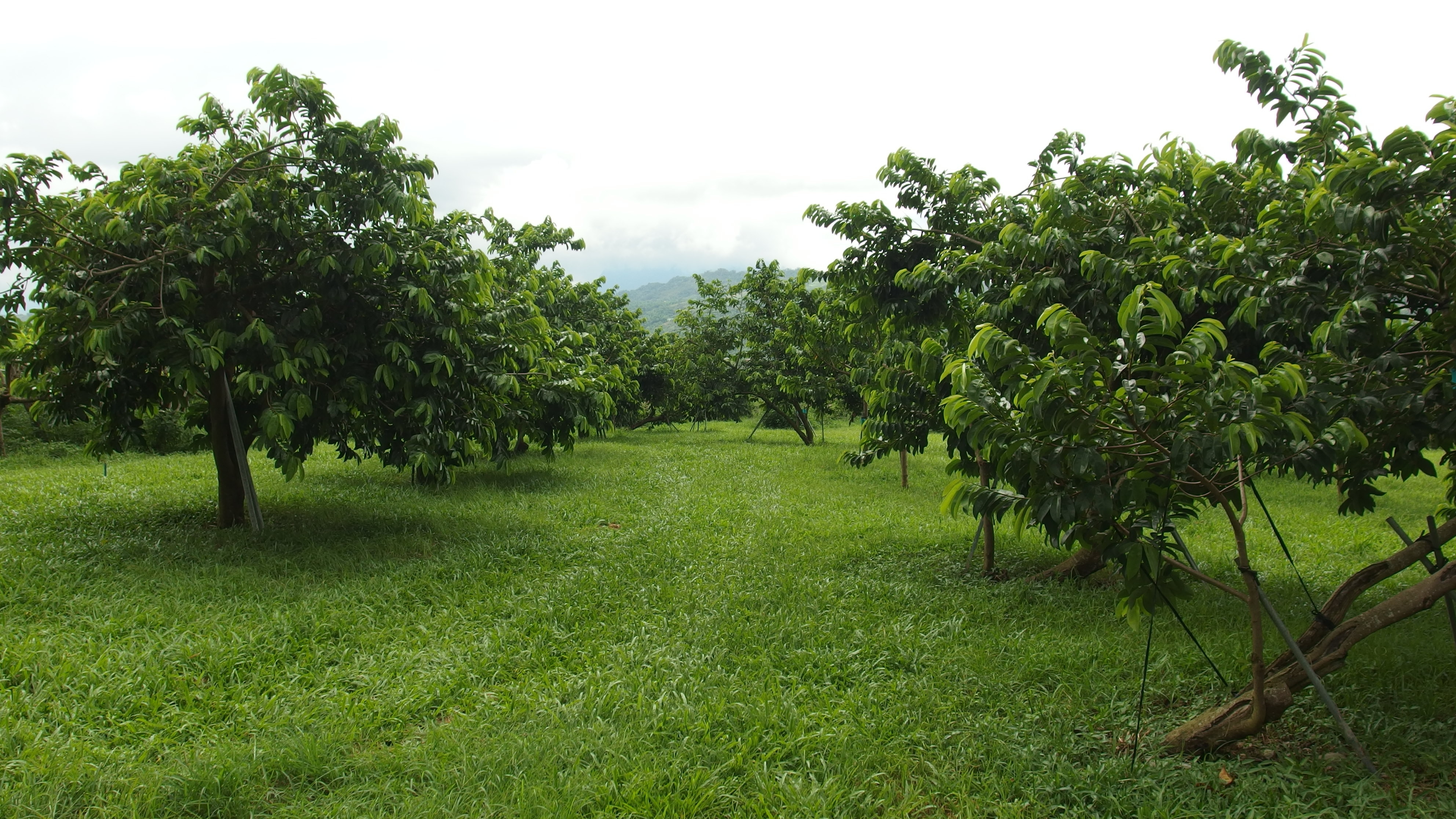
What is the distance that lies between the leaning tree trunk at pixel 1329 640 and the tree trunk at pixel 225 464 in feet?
23.8

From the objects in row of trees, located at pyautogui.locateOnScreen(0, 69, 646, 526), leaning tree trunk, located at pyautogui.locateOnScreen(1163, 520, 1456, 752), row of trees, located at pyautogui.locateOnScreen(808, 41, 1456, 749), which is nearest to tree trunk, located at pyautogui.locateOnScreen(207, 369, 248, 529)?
row of trees, located at pyautogui.locateOnScreen(0, 69, 646, 526)

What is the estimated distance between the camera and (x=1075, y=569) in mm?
6281

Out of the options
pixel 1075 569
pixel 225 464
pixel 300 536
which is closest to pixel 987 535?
pixel 1075 569

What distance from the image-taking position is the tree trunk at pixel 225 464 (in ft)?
22.4

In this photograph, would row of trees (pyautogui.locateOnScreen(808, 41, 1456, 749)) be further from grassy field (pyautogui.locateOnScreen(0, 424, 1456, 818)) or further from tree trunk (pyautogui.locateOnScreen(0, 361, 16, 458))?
tree trunk (pyautogui.locateOnScreen(0, 361, 16, 458))

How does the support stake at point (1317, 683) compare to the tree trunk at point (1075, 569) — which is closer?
the support stake at point (1317, 683)

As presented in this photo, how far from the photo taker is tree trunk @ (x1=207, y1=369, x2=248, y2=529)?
22.4 feet

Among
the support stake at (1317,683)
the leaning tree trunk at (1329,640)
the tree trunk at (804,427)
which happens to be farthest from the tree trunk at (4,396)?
the support stake at (1317,683)

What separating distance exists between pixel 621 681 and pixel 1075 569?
13.2 ft

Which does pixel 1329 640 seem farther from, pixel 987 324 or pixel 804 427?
pixel 804 427

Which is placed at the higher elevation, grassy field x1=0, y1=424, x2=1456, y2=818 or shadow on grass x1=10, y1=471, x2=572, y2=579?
shadow on grass x1=10, y1=471, x2=572, y2=579

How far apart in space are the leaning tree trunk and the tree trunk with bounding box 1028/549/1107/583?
2.65 metres

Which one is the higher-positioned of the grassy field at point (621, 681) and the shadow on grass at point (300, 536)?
the shadow on grass at point (300, 536)

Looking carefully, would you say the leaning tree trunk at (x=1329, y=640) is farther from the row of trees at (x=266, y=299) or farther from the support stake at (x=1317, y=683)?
the row of trees at (x=266, y=299)
